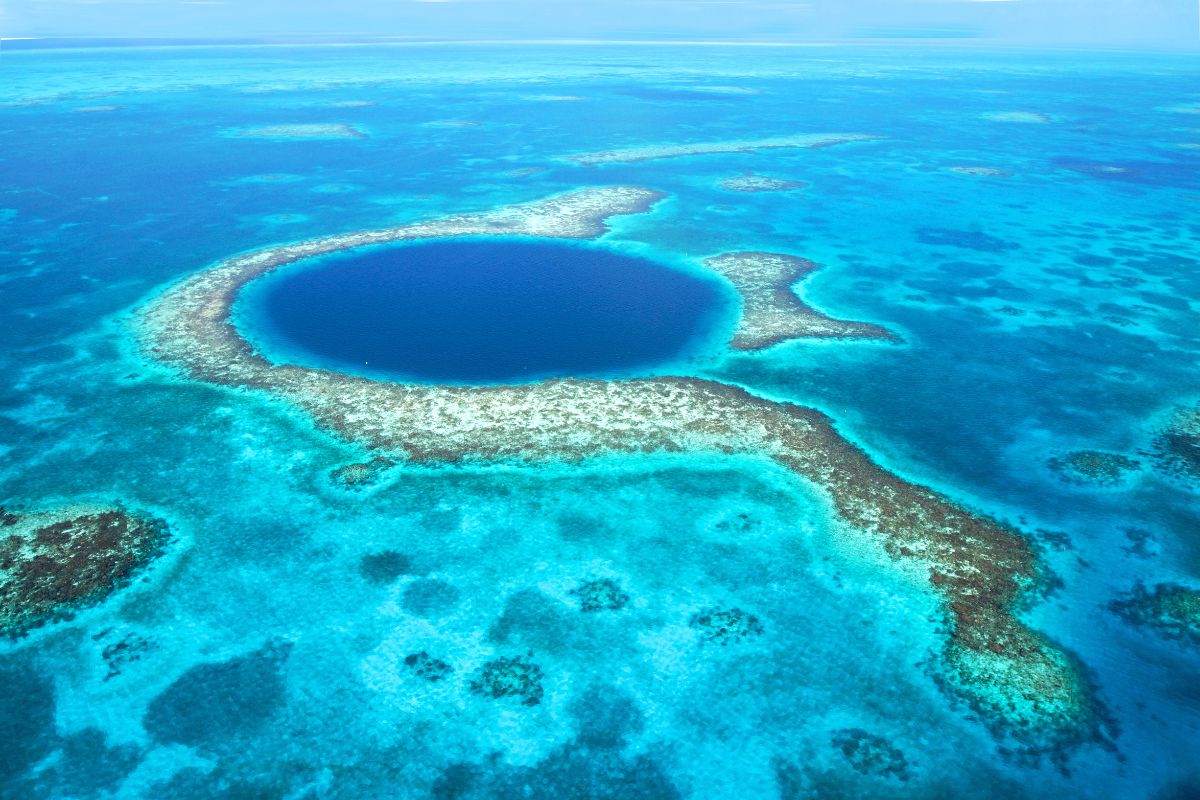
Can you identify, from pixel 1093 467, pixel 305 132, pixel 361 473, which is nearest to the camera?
pixel 361 473

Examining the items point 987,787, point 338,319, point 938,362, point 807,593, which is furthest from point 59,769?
point 938,362

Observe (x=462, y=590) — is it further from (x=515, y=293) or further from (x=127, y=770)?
(x=515, y=293)

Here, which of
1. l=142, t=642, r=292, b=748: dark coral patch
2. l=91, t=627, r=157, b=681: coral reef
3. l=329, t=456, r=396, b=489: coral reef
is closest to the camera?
l=142, t=642, r=292, b=748: dark coral patch

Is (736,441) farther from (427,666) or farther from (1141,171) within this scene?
(1141,171)

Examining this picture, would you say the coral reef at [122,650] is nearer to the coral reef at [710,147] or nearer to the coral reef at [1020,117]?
the coral reef at [710,147]

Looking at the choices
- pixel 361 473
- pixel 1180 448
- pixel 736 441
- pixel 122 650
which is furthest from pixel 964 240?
pixel 122 650

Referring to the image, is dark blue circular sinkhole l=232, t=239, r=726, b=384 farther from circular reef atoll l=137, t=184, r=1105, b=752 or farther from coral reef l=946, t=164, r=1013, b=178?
coral reef l=946, t=164, r=1013, b=178

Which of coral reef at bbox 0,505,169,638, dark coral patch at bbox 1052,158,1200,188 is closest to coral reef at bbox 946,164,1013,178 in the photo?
dark coral patch at bbox 1052,158,1200,188

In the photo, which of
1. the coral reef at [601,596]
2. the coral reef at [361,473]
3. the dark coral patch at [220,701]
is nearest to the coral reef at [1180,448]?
the coral reef at [601,596]
